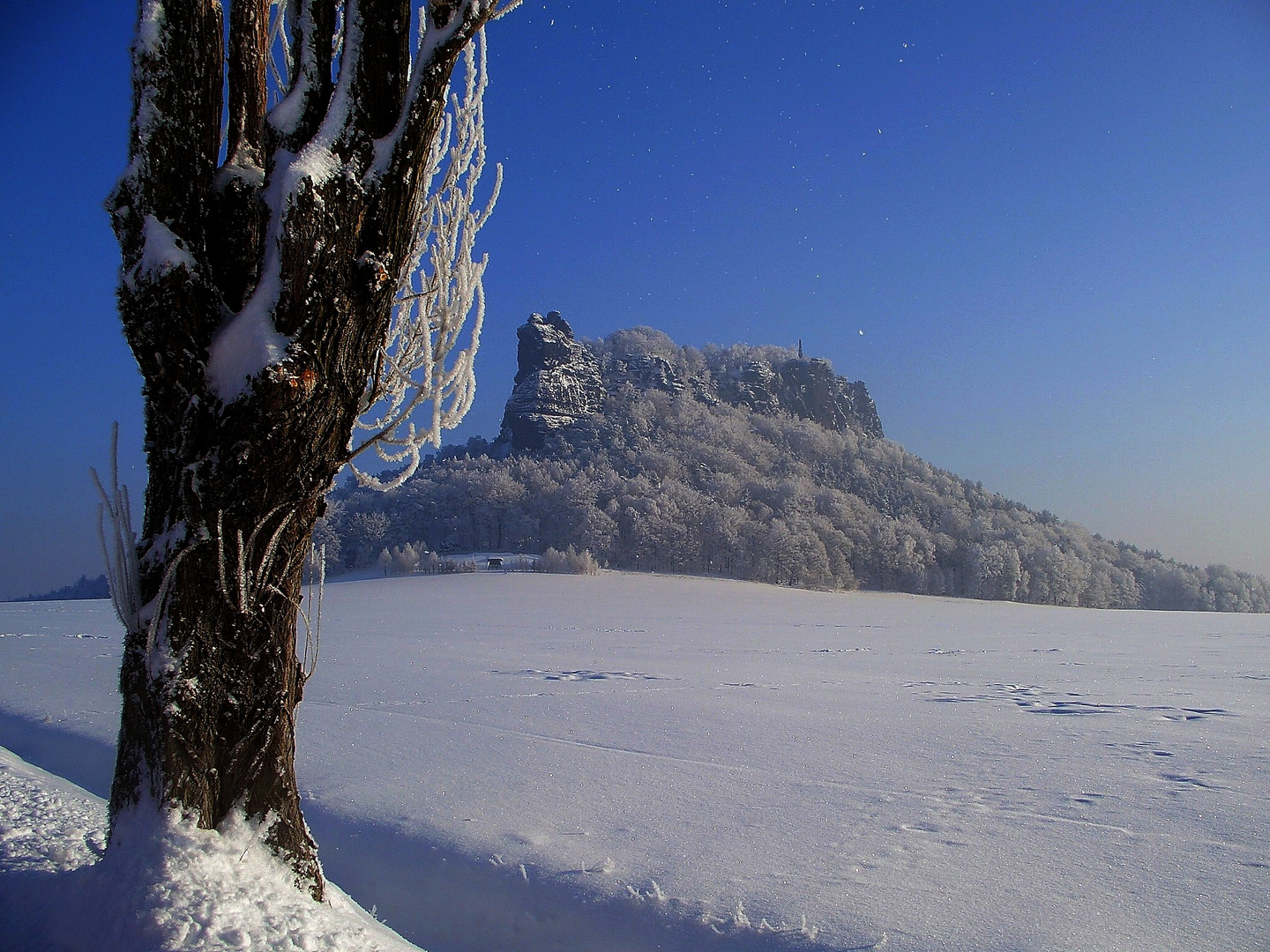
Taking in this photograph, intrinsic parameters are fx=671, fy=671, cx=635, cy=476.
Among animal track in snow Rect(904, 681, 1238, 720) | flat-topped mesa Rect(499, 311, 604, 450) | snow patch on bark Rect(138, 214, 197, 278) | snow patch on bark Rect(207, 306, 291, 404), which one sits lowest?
animal track in snow Rect(904, 681, 1238, 720)

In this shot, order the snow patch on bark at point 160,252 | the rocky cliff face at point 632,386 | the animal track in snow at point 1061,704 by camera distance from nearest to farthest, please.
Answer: the snow patch on bark at point 160,252 → the animal track in snow at point 1061,704 → the rocky cliff face at point 632,386

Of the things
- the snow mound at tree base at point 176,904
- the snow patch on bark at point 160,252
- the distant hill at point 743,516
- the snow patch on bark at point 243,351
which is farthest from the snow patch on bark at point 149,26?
the distant hill at point 743,516

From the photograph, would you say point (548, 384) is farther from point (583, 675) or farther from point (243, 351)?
point (243, 351)

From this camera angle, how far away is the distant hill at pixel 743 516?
2062 inches

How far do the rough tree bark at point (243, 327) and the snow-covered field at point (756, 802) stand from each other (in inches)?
21.5

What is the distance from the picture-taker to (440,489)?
65.4 metres

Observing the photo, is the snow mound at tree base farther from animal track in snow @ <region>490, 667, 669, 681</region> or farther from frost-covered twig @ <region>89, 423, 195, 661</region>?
animal track in snow @ <region>490, 667, 669, 681</region>

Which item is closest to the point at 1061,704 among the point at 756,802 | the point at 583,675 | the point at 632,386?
the point at 756,802

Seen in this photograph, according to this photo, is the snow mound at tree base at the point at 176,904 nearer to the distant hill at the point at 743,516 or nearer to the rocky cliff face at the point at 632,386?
the distant hill at the point at 743,516

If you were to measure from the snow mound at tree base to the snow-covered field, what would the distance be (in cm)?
4

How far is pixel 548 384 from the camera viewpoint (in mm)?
91500

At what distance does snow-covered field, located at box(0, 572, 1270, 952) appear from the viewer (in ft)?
7.50

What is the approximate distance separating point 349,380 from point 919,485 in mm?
76613

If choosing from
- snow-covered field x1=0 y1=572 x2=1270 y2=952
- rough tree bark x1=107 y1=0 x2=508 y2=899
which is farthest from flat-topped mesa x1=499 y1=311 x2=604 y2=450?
rough tree bark x1=107 y1=0 x2=508 y2=899
